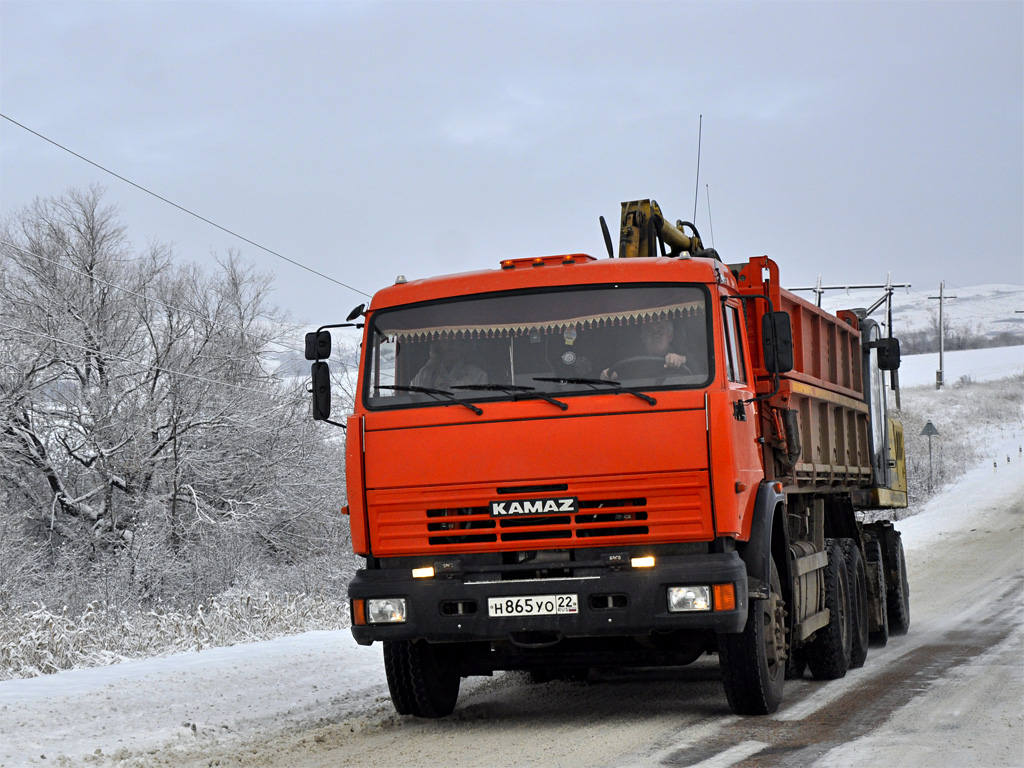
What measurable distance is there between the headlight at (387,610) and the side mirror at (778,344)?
2.70 metres

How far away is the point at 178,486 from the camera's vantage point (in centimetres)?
2264

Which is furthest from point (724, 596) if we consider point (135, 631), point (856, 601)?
point (135, 631)

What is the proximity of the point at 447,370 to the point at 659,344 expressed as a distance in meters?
1.32

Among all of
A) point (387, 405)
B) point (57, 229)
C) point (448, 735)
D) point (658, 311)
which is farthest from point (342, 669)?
point (57, 229)

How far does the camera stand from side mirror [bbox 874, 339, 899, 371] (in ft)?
40.6

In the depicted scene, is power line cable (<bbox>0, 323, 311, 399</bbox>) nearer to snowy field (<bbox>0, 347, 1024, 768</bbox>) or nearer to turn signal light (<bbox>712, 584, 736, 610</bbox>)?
snowy field (<bbox>0, 347, 1024, 768</bbox>)

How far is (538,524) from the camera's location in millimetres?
6613

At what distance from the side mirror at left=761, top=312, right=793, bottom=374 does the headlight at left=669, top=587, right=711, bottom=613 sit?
4.90 feet

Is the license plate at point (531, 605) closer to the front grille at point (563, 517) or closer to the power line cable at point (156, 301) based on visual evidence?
the front grille at point (563, 517)

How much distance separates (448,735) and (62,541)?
17.4 m

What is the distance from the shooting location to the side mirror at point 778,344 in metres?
7.03

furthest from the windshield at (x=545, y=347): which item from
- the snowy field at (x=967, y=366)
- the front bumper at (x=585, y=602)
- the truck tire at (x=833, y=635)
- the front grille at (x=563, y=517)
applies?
the snowy field at (x=967, y=366)

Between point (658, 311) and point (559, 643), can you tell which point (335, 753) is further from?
point (658, 311)

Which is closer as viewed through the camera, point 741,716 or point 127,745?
point 127,745
